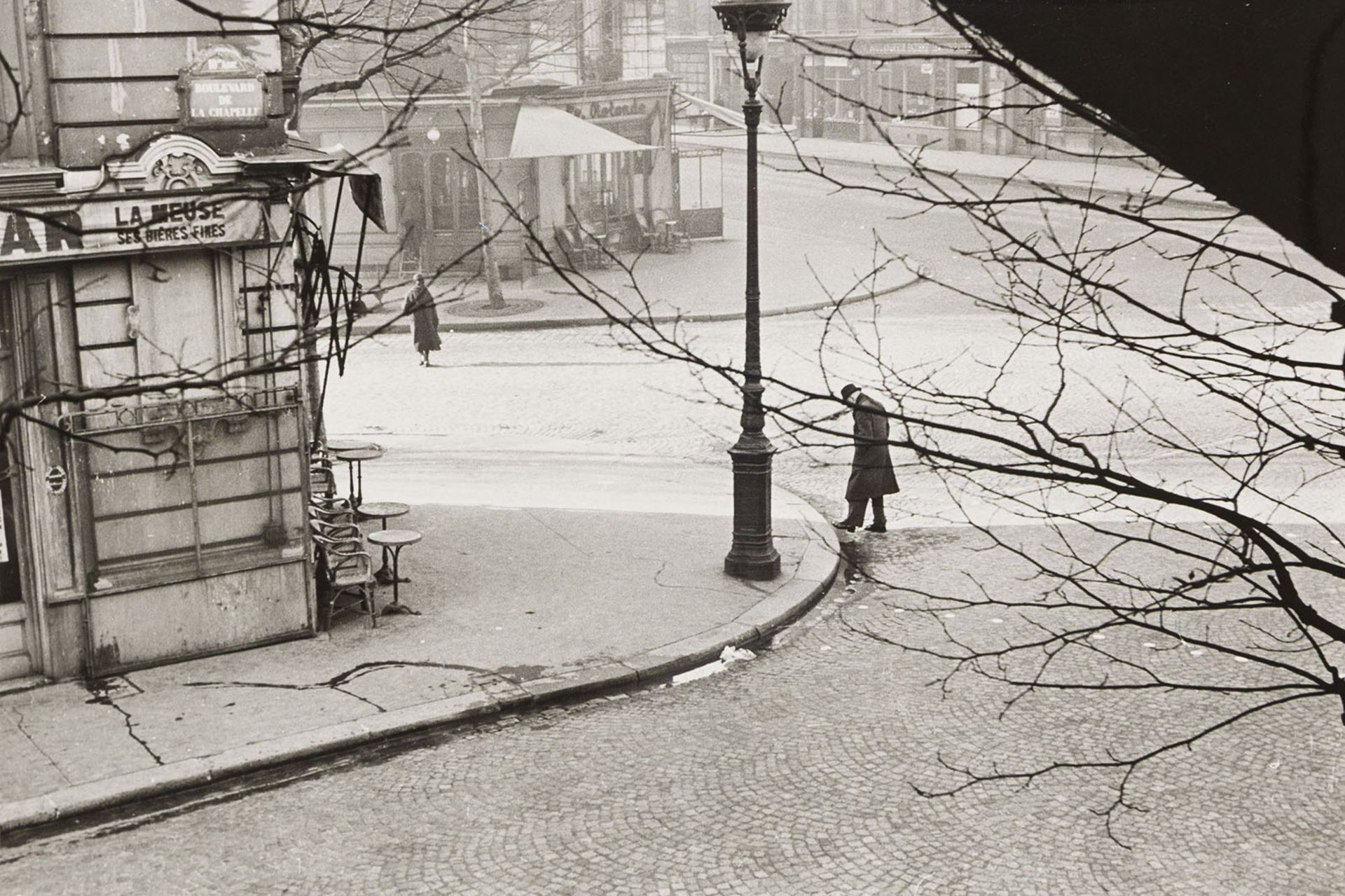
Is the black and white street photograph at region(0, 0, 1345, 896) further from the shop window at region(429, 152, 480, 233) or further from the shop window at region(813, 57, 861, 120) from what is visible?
the shop window at region(813, 57, 861, 120)

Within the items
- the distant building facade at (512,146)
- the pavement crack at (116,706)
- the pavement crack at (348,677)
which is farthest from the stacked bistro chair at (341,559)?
the distant building facade at (512,146)

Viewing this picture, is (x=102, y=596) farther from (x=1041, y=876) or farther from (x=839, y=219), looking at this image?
(x=839, y=219)

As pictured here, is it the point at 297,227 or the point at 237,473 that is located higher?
the point at 297,227

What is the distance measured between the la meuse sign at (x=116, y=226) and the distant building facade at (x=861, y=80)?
30291mm

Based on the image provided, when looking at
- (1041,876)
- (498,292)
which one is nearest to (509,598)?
(1041,876)

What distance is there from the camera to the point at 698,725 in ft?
32.8

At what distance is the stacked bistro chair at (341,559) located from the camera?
11.8 meters

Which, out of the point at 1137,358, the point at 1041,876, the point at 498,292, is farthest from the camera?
the point at 498,292

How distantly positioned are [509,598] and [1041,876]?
5749 mm

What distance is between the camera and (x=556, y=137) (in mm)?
28656

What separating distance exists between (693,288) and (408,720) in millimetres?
19501

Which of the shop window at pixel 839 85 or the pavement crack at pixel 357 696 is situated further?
the shop window at pixel 839 85

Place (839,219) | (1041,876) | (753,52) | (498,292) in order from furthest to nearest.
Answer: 1. (839,219)
2. (498,292)
3. (753,52)
4. (1041,876)

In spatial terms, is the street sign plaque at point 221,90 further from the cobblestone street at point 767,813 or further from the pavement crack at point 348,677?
the cobblestone street at point 767,813
